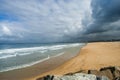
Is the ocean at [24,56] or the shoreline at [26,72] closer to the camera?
the shoreline at [26,72]

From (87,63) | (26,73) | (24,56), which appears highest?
(24,56)

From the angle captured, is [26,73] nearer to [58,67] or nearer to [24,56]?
[58,67]

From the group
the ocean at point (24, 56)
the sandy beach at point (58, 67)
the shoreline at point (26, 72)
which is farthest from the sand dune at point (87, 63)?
the ocean at point (24, 56)

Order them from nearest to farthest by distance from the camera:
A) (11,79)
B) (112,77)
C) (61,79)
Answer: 1. (61,79)
2. (112,77)
3. (11,79)

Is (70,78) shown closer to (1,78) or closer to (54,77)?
(54,77)

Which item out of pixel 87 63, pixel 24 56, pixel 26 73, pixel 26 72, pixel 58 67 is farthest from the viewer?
pixel 24 56

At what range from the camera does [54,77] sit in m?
6.34

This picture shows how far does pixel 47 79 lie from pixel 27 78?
4.75 m

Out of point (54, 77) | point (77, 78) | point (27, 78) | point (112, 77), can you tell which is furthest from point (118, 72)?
point (27, 78)

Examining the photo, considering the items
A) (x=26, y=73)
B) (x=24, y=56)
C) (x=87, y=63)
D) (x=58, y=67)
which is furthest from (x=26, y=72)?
(x=24, y=56)

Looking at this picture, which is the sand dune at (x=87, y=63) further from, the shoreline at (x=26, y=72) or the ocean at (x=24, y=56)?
the ocean at (x=24, y=56)

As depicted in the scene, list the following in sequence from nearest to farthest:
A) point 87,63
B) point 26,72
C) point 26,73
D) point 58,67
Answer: point 26,73, point 26,72, point 58,67, point 87,63

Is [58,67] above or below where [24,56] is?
below

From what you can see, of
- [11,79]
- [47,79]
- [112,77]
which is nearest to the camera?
[47,79]
